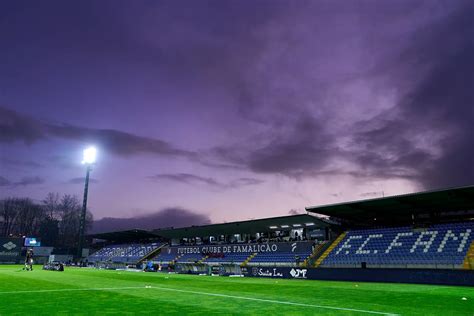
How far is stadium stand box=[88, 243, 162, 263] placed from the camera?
7362 cm

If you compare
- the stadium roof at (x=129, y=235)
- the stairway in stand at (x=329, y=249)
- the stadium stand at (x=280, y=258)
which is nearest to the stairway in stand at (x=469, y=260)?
the stairway in stand at (x=329, y=249)

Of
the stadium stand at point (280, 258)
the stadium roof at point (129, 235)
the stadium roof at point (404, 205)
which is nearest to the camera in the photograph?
the stadium roof at point (404, 205)

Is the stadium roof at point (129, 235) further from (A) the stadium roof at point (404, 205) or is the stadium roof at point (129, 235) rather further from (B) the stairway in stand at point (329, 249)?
(A) the stadium roof at point (404, 205)

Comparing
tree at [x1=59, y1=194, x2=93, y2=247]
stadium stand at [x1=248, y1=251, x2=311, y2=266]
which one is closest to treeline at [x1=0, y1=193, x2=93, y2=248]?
tree at [x1=59, y1=194, x2=93, y2=247]

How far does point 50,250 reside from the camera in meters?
89.2

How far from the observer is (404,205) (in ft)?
132

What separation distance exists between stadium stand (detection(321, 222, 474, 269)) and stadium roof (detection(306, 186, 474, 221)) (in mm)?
2341

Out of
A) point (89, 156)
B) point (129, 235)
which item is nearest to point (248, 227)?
point (89, 156)

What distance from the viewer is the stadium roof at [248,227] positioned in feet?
159

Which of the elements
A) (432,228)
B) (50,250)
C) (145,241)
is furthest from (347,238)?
(50,250)

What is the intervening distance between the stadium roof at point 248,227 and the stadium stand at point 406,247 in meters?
5.54

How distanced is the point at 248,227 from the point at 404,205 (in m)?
24.6

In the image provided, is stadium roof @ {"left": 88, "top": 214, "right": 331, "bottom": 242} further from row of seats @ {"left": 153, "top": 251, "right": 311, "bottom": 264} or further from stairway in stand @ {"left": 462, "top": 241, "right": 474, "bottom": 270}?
stairway in stand @ {"left": 462, "top": 241, "right": 474, "bottom": 270}

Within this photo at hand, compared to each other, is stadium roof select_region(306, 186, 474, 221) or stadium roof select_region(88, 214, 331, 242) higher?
stadium roof select_region(306, 186, 474, 221)
